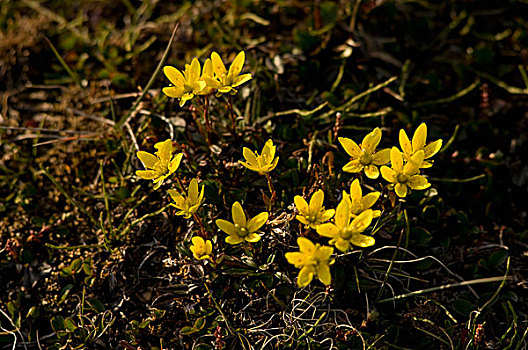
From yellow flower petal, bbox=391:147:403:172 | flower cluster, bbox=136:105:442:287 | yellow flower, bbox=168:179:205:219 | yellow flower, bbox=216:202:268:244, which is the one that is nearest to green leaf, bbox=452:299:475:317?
flower cluster, bbox=136:105:442:287

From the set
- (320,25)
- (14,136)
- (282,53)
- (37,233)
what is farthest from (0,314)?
(320,25)

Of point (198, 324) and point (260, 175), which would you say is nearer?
point (198, 324)

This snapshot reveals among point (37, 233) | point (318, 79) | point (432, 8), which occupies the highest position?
point (432, 8)

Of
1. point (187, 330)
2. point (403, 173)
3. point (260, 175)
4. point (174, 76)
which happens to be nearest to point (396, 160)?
point (403, 173)

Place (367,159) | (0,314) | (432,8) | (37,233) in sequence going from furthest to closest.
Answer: (432,8) → (37,233) → (0,314) → (367,159)

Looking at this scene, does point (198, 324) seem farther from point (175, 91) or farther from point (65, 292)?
point (175, 91)

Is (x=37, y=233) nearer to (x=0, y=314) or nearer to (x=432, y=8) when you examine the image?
(x=0, y=314)

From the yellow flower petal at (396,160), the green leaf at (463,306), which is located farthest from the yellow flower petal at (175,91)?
the green leaf at (463,306)
